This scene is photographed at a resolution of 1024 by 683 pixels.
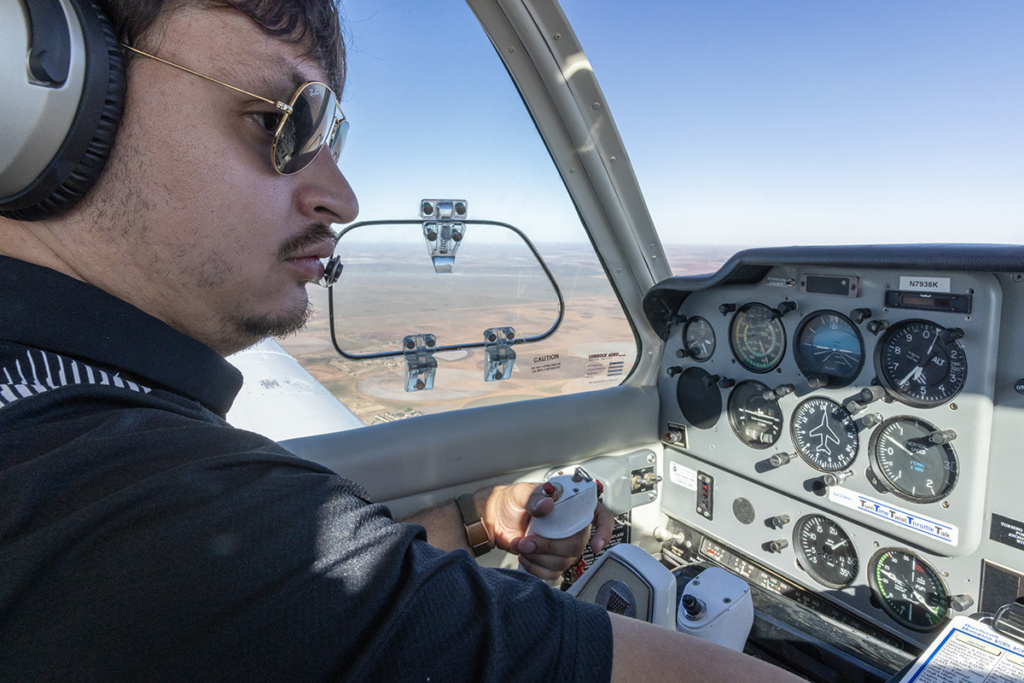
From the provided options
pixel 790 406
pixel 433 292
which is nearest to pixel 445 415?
pixel 433 292

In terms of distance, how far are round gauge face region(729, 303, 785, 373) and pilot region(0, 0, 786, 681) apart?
6.05 ft

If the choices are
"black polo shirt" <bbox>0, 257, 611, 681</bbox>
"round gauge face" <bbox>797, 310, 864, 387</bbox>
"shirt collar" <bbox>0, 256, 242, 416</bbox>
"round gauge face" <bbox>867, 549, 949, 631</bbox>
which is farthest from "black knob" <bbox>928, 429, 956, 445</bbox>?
"shirt collar" <bbox>0, 256, 242, 416</bbox>

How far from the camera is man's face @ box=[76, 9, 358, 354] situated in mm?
745

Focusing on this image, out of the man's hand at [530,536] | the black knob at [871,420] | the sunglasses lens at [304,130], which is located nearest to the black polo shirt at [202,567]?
the sunglasses lens at [304,130]

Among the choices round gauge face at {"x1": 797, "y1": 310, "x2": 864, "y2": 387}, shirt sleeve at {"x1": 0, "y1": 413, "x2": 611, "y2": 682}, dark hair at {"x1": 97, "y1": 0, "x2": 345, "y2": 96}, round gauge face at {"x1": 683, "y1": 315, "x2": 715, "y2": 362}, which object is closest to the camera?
shirt sleeve at {"x1": 0, "y1": 413, "x2": 611, "y2": 682}

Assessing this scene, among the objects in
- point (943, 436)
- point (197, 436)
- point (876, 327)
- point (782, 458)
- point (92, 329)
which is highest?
point (92, 329)

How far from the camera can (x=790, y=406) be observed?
2.31 meters

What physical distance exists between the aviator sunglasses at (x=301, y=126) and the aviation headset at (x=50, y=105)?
0.14 metres

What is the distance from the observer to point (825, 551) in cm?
225

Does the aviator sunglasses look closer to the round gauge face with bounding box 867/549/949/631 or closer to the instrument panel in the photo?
the instrument panel

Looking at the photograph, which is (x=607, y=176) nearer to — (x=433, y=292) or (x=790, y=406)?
(x=433, y=292)

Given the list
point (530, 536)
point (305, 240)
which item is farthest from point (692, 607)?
point (305, 240)

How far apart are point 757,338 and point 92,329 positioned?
232 cm

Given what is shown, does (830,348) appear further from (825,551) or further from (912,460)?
(825,551)
